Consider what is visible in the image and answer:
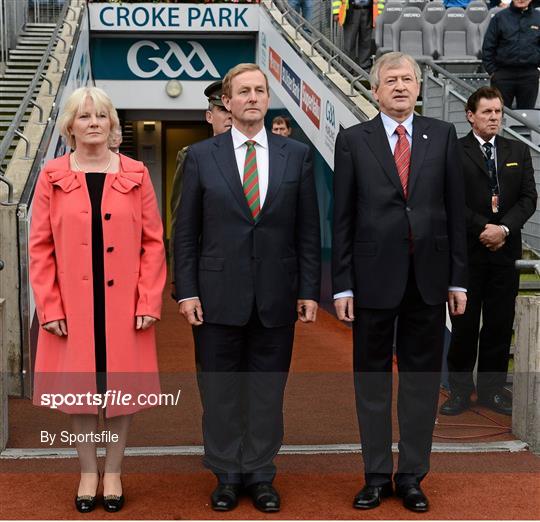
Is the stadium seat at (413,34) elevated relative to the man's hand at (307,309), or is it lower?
elevated

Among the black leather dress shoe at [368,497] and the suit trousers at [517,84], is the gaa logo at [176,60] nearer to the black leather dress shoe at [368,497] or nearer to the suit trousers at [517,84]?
the suit trousers at [517,84]

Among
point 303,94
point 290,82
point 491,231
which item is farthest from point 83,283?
point 290,82

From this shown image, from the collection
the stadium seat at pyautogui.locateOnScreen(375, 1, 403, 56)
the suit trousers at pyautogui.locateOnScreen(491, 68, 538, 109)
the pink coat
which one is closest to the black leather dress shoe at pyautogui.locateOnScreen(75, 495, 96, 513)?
the pink coat

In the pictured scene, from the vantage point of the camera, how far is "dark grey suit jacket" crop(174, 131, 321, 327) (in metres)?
4.02

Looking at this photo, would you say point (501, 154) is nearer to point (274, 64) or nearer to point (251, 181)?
point (251, 181)

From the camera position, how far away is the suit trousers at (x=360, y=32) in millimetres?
12789

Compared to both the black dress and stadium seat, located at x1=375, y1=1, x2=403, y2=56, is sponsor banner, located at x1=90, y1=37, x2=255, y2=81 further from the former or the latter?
the black dress

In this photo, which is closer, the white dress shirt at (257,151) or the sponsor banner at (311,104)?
the white dress shirt at (257,151)

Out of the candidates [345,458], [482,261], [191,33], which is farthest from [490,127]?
[191,33]

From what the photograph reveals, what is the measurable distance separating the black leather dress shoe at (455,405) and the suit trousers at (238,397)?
192 centimetres

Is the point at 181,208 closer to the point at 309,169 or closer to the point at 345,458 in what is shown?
the point at 309,169

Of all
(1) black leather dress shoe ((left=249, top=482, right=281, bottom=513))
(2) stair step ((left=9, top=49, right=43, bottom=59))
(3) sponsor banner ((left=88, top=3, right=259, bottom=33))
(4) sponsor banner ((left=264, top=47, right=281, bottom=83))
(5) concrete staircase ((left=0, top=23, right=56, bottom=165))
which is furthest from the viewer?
(3) sponsor banner ((left=88, top=3, right=259, bottom=33))

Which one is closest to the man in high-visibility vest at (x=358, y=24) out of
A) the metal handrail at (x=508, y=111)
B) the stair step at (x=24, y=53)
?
the stair step at (x=24, y=53)

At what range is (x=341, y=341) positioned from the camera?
8727 mm
